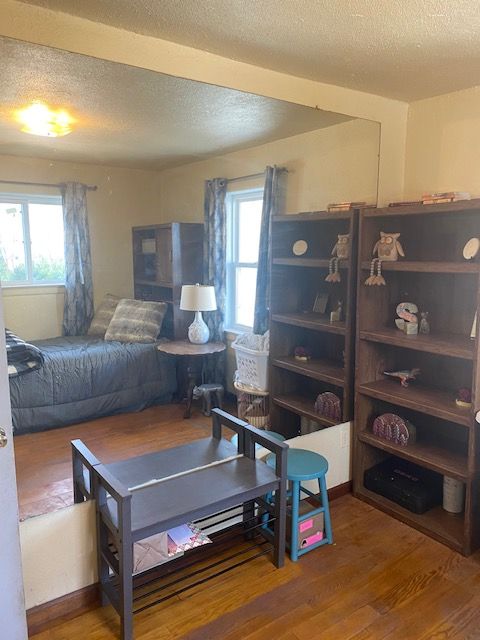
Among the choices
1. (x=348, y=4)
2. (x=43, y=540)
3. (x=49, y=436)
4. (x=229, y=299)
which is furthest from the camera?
(x=229, y=299)

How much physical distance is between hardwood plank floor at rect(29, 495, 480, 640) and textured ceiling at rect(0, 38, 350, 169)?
74.6 inches

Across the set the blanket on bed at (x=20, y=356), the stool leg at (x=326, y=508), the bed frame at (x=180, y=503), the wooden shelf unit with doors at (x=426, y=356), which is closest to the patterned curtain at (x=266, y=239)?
the wooden shelf unit with doors at (x=426, y=356)

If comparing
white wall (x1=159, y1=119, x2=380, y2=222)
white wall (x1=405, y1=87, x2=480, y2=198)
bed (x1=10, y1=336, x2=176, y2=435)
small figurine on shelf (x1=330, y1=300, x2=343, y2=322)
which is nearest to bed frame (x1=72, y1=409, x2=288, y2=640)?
bed (x1=10, y1=336, x2=176, y2=435)

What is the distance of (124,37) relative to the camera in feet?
6.03

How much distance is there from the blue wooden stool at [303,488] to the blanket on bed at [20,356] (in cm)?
120

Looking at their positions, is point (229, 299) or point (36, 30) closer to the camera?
point (36, 30)

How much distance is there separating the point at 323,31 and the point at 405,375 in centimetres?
173

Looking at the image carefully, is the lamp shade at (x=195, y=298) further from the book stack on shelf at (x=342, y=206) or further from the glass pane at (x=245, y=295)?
the book stack on shelf at (x=342, y=206)

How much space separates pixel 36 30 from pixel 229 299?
1520 millimetres

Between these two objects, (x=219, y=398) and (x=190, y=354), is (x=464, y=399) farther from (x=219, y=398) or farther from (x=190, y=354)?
(x=190, y=354)

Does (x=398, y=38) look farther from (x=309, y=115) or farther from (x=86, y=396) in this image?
(x=86, y=396)

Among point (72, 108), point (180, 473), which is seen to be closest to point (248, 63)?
point (72, 108)

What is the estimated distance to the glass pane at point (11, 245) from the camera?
5.84 ft

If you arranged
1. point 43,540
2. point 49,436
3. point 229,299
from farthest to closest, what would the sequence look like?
point 229,299 → point 49,436 → point 43,540
